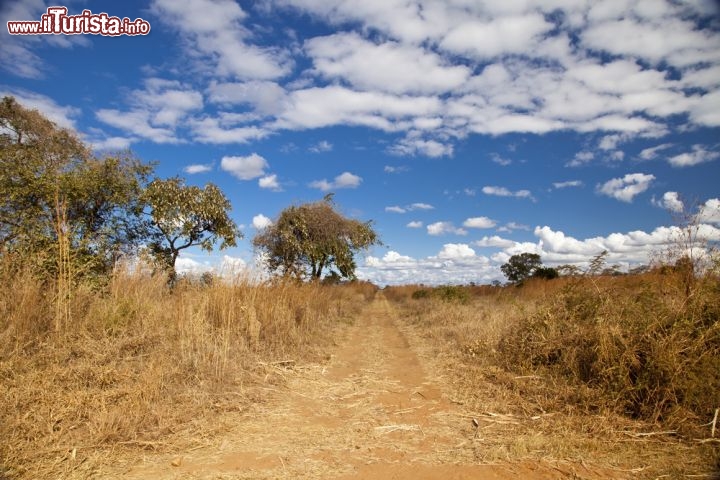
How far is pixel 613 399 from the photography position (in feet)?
15.3

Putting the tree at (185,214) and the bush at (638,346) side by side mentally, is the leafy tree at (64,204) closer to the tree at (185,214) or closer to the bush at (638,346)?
the tree at (185,214)

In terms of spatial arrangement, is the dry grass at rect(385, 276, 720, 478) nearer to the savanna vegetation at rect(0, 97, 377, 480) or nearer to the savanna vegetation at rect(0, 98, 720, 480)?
the savanna vegetation at rect(0, 98, 720, 480)

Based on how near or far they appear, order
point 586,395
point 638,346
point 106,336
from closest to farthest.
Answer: point 586,395 → point 638,346 → point 106,336

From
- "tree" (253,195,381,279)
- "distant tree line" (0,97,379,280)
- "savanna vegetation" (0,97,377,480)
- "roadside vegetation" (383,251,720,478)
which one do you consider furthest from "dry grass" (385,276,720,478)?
"tree" (253,195,381,279)

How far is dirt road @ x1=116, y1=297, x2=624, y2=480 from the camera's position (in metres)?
3.45

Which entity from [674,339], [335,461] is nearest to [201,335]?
[335,461]

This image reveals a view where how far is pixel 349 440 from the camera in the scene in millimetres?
4133

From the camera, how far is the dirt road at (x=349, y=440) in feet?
11.3

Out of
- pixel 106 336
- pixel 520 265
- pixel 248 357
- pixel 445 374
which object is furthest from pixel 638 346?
pixel 520 265

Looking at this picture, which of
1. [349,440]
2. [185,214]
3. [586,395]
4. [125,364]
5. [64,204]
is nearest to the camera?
[349,440]

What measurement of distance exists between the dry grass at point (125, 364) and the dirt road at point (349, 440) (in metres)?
0.35

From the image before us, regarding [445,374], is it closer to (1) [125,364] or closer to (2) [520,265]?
(1) [125,364]

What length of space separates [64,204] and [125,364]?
16.6ft

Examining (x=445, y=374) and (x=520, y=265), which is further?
(x=520, y=265)
